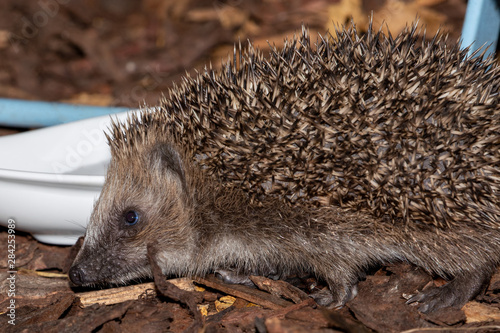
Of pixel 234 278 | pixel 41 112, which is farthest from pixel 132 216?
pixel 41 112

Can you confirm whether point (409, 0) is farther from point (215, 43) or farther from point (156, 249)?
point (156, 249)

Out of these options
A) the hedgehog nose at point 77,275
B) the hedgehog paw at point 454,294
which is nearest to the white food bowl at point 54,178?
the hedgehog nose at point 77,275

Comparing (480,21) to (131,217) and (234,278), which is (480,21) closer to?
(234,278)

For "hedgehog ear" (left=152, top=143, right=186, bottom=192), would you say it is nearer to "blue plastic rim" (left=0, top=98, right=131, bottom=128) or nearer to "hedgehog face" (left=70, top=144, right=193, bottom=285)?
"hedgehog face" (left=70, top=144, right=193, bottom=285)

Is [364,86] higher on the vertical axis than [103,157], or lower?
higher

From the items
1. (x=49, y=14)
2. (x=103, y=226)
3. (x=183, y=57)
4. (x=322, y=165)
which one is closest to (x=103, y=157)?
(x=103, y=226)

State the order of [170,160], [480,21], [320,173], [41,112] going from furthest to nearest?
1. [41,112]
2. [480,21]
3. [170,160]
4. [320,173]
